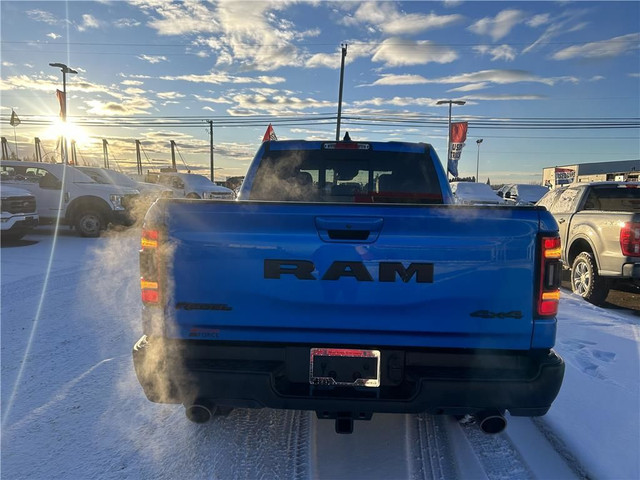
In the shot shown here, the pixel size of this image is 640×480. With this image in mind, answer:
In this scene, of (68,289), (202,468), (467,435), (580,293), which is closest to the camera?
(202,468)

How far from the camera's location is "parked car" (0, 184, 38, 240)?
31.5ft

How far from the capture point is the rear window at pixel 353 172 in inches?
143

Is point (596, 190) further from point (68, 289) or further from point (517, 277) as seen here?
point (68, 289)

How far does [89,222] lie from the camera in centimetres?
1159

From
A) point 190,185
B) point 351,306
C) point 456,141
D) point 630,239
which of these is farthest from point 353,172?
point 456,141

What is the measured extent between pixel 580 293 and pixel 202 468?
22.0 ft

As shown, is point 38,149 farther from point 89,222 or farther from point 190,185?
point 89,222

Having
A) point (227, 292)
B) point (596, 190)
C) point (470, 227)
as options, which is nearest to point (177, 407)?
point (227, 292)

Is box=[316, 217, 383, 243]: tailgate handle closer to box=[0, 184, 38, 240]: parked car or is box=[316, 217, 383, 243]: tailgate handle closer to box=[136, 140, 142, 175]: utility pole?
box=[0, 184, 38, 240]: parked car

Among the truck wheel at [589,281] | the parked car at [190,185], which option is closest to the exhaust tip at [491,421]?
the truck wheel at [589,281]

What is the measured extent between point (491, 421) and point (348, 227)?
4.50 ft

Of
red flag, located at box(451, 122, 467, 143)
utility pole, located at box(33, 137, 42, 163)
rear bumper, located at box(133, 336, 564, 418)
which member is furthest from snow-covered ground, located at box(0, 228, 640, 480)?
utility pole, located at box(33, 137, 42, 163)

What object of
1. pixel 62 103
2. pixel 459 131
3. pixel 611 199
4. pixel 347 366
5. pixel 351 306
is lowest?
pixel 347 366

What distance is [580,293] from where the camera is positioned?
22.7 feet
